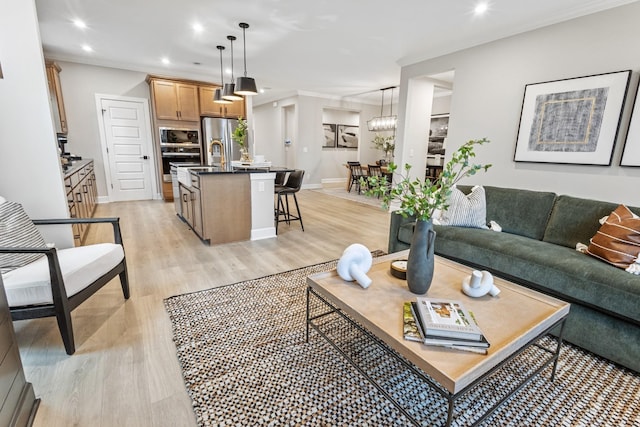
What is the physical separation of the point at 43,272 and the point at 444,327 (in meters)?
2.06

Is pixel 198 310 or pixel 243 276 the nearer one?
pixel 198 310

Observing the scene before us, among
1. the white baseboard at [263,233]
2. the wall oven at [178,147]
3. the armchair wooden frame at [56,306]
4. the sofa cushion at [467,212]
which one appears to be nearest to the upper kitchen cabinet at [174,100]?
the wall oven at [178,147]

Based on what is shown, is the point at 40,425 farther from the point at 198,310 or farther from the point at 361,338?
the point at 361,338

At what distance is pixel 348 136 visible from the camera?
9.18 m

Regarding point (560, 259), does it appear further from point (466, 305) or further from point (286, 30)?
point (286, 30)

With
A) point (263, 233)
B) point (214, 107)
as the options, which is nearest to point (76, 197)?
point (263, 233)

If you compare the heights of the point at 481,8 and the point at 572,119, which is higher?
the point at 481,8

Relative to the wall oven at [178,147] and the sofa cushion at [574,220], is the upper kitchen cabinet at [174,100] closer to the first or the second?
the wall oven at [178,147]

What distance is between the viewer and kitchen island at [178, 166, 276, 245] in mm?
3398

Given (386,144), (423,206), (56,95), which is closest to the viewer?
(423,206)

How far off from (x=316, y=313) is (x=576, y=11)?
3829 millimetres

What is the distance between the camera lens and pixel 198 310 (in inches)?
83.9

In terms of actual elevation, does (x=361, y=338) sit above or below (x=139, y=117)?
below

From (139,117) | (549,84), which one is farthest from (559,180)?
(139,117)
